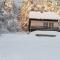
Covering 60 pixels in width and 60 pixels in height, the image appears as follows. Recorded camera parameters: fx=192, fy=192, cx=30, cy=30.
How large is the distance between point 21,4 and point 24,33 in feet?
2.63

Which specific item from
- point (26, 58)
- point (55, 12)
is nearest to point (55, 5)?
point (55, 12)

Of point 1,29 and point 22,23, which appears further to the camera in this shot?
point 1,29

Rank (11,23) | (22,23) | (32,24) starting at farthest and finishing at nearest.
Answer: (11,23) < (32,24) < (22,23)

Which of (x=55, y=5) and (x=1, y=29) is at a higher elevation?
(x=55, y=5)

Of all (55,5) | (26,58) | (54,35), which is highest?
(55,5)

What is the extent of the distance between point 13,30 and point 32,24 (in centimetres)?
62

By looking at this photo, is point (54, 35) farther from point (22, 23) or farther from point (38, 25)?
point (22, 23)

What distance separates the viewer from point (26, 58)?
261cm

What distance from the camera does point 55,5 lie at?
530 centimetres

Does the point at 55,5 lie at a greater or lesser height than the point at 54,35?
greater

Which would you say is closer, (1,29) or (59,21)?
(59,21)

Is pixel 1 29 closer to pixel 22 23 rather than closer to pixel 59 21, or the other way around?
pixel 22 23

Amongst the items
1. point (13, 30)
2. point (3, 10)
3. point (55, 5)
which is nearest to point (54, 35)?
point (55, 5)

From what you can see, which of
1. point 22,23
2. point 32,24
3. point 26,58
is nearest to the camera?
point 26,58
